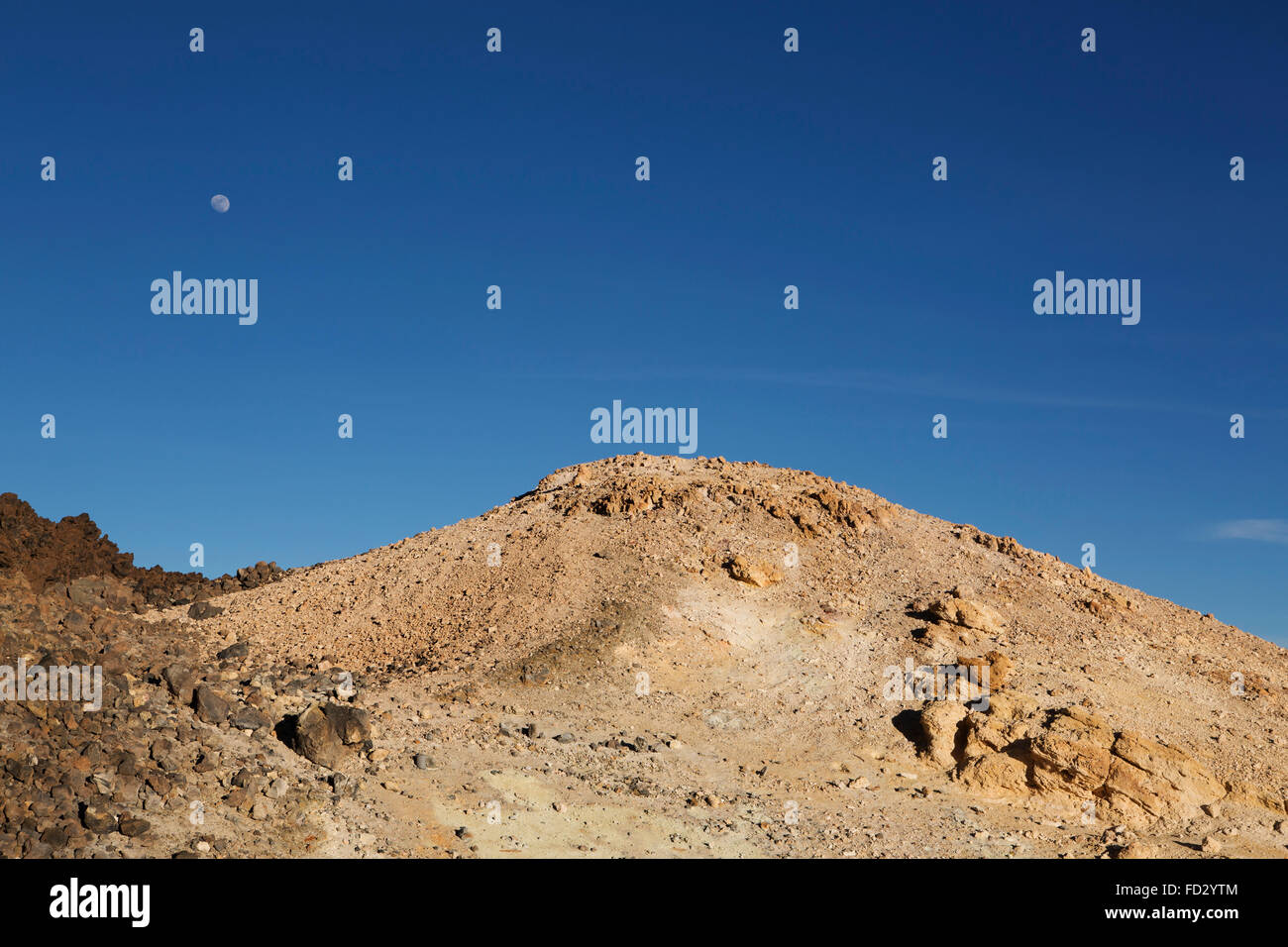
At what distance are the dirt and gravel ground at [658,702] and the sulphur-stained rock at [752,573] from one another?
11cm

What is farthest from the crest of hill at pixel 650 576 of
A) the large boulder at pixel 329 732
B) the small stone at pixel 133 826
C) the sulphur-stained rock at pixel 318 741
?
the small stone at pixel 133 826

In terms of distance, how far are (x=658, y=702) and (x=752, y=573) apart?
5.34 metres

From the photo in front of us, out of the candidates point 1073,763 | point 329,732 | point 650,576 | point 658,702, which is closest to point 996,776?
point 1073,763

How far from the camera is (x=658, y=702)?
21031mm

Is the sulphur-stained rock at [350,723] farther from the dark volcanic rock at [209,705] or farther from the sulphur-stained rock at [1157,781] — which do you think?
the sulphur-stained rock at [1157,781]

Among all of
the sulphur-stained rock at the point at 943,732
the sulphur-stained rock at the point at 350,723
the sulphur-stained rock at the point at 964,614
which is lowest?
the sulphur-stained rock at the point at 943,732

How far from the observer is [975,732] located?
20.0m

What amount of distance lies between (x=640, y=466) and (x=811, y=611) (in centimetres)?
898

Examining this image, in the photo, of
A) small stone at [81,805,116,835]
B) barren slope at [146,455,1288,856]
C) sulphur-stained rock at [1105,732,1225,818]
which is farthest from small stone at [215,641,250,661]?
sulphur-stained rock at [1105,732,1225,818]

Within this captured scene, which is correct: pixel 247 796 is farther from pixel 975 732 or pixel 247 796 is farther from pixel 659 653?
pixel 975 732

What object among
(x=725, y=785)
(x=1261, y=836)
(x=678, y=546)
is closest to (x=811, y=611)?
(x=678, y=546)

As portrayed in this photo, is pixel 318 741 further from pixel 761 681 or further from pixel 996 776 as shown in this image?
pixel 996 776

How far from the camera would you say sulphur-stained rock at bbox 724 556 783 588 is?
989 inches

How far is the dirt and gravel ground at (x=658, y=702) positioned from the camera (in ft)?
51.9
